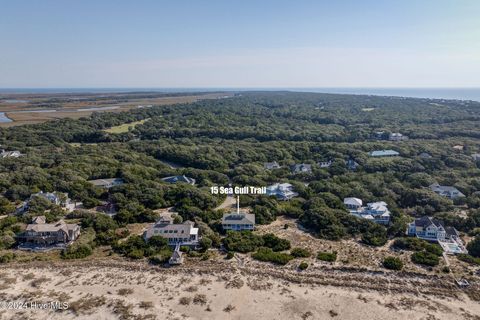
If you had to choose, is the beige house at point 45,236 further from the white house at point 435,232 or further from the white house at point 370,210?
the white house at point 435,232

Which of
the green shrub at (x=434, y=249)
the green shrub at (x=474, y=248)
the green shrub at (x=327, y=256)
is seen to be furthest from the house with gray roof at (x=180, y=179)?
the green shrub at (x=474, y=248)

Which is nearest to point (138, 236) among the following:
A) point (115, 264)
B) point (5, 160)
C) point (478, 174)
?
point (115, 264)

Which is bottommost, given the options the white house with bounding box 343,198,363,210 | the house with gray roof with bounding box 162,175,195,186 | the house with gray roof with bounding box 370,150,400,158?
the white house with bounding box 343,198,363,210

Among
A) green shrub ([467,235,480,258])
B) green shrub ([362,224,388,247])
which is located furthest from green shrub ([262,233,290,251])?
green shrub ([467,235,480,258])

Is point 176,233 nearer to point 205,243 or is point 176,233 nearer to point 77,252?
point 205,243

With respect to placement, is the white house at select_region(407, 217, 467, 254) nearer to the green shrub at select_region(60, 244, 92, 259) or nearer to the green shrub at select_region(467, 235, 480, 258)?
the green shrub at select_region(467, 235, 480, 258)

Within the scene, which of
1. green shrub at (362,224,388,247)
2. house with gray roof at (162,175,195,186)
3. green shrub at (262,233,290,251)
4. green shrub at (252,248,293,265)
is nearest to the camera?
green shrub at (252,248,293,265)
